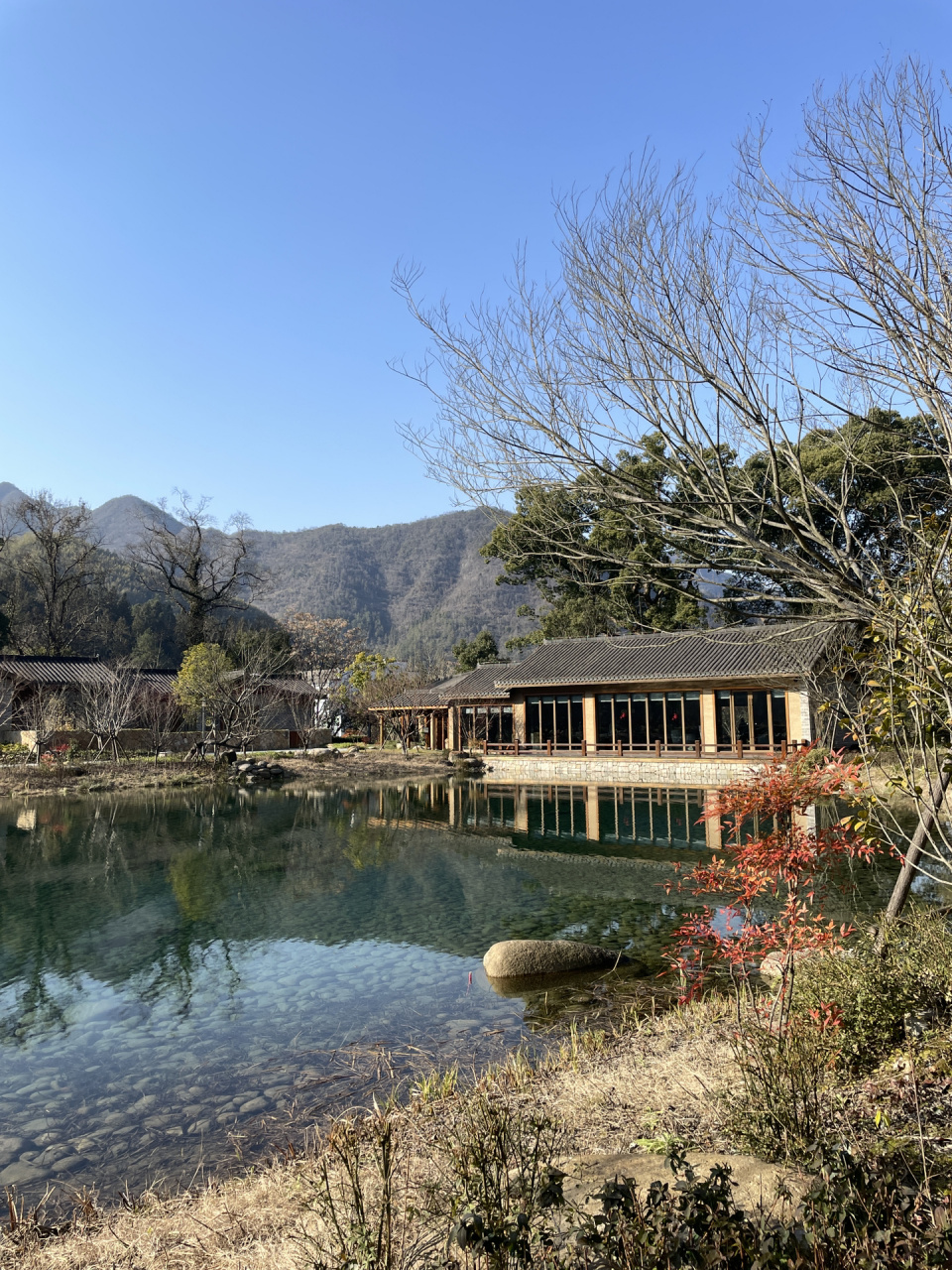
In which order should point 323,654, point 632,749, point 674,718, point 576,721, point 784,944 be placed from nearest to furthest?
point 784,944, point 674,718, point 632,749, point 576,721, point 323,654

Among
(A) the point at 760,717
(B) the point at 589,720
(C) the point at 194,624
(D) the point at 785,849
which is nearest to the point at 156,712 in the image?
(C) the point at 194,624

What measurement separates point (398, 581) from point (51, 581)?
47.4 metres

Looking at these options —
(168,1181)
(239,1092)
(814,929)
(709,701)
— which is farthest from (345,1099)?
(709,701)

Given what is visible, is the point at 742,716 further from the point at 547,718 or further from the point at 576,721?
the point at 547,718

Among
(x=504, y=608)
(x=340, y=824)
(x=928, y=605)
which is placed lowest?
(x=340, y=824)

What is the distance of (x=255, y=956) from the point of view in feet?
28.2

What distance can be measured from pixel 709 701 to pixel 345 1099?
21823 millimetres

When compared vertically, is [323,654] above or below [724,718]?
above

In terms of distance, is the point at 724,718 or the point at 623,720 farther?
the point at 623,720

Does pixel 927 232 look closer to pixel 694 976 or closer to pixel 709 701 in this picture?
pixel 694 976

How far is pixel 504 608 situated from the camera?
7819 centimetres

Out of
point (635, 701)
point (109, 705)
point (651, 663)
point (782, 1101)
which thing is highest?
point (651, 663)

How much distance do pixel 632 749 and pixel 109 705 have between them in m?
16.8

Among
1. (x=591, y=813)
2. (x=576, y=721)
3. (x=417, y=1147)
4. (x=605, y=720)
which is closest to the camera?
(x=417, y=1147)
